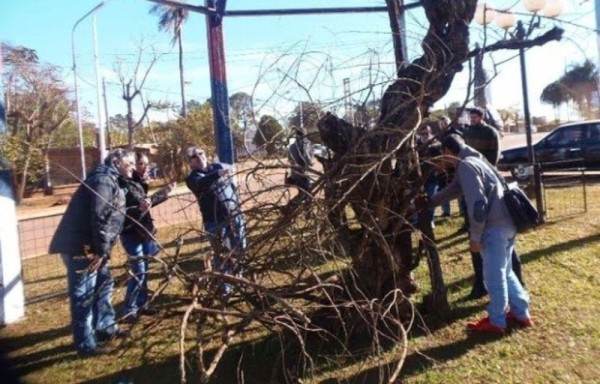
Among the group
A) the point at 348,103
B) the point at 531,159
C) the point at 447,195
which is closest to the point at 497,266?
the point at 447,195

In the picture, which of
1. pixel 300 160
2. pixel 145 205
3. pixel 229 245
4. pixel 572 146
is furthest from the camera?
pixel 572 146

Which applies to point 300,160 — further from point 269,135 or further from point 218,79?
point 218,79

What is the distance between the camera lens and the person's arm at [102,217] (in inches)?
188

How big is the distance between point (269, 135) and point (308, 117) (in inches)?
13.2

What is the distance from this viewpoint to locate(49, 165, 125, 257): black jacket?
480cm

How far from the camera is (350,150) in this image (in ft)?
13.4

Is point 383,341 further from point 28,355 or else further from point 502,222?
point 28,355

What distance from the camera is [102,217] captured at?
15.7 ft

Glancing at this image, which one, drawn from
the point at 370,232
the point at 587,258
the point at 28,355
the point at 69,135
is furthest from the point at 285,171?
the point at 69,135

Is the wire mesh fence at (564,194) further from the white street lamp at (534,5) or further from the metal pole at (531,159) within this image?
the white street lamp at (534,5)

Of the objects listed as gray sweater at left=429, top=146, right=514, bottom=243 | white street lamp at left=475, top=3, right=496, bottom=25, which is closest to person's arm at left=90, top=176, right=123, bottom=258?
gray sweater at left=429, top=146, right=514, bottom=243

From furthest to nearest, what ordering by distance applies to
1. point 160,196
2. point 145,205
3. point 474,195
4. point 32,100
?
point 32,100
point 160,196
point 145,205
point 474,195

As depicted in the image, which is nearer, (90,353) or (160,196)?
(90,353)

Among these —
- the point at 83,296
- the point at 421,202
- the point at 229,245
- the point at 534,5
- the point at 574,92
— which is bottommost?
the point at 83,296
